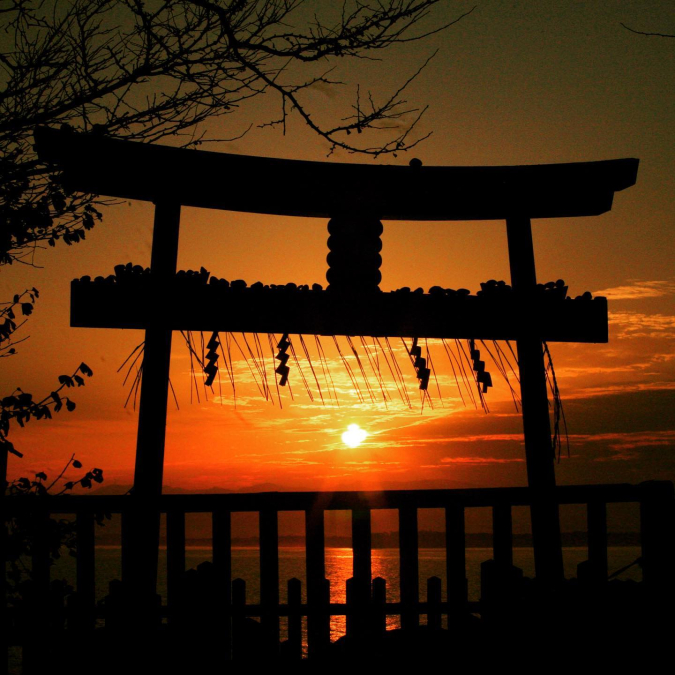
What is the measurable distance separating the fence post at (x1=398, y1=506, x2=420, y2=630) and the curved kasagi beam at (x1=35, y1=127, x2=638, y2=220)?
2572 mm

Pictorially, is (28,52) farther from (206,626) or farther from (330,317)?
(206,626)

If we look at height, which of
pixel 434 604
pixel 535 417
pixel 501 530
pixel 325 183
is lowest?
pixel 434 604

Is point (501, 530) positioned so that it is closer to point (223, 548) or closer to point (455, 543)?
point (455, 543)

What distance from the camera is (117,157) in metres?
5.10

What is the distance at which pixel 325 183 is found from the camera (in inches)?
217

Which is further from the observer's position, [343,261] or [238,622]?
[343,261]

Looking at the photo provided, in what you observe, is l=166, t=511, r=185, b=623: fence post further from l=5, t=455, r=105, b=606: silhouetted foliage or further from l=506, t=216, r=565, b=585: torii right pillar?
l=506, t=216, r=565, b=585: torii right pillar

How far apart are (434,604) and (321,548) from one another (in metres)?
0.86

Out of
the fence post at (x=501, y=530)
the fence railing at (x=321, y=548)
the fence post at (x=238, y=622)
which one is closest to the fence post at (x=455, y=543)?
the fence railing at (x=321, y=548)

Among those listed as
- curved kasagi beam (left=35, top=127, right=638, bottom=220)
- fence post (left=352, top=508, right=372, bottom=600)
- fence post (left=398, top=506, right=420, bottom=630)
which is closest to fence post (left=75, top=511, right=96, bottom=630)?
fence post (left=352, top=508, right=372, bottom=600)

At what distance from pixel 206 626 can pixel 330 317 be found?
2495 millimetres

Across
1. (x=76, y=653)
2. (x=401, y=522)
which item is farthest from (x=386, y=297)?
(x=76, y=653)

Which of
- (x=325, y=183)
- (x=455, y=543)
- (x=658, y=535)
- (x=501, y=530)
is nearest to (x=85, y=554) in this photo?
(x=455, y=543)

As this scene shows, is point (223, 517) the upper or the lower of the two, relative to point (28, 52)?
lower
